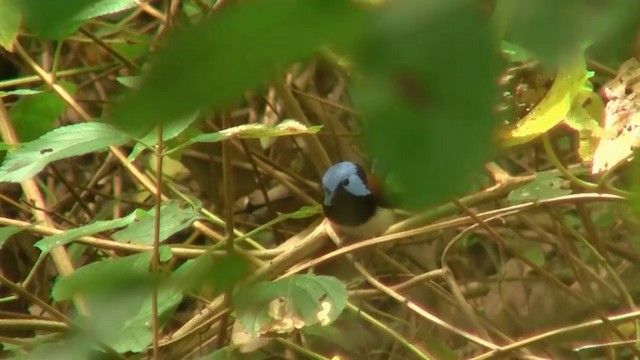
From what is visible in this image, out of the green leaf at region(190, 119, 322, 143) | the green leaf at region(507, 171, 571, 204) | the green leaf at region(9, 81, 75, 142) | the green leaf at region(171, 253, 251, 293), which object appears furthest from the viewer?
the green leaf at region(9, 81, 75, 142)

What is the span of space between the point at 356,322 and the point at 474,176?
1641mm

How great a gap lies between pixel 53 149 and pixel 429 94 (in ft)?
3.75

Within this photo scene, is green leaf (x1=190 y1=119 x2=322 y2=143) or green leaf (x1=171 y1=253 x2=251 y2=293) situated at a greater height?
green leaf (x1=171 y1=253 x2=251 y2=293)

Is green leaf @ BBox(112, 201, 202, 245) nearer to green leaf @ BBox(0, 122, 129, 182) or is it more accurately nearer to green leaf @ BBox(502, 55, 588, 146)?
green leaf @ BBox(0, 122, 129, 182)

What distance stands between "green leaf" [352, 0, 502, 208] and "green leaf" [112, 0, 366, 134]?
13 millimetres

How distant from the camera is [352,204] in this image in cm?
217

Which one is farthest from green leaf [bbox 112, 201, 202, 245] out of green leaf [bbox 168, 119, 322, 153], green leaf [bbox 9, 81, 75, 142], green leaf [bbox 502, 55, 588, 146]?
green leaf [bbox 9, 81, 75, 142]

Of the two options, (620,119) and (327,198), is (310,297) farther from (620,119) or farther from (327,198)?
(327,198)

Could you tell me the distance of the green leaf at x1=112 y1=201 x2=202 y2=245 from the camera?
139 cm

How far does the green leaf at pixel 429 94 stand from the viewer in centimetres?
26

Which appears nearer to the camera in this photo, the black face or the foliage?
the foliage

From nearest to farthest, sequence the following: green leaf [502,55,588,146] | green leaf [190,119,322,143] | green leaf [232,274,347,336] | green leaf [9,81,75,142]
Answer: green leaf [502,55,588,146] < green leaf [190,119,322,143] < green leaf [232,274,347,336] < green leaf [9,81,75,142]

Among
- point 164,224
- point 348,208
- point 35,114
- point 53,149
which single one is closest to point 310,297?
point 164,224

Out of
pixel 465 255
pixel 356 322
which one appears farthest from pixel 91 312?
pixel 465 255
